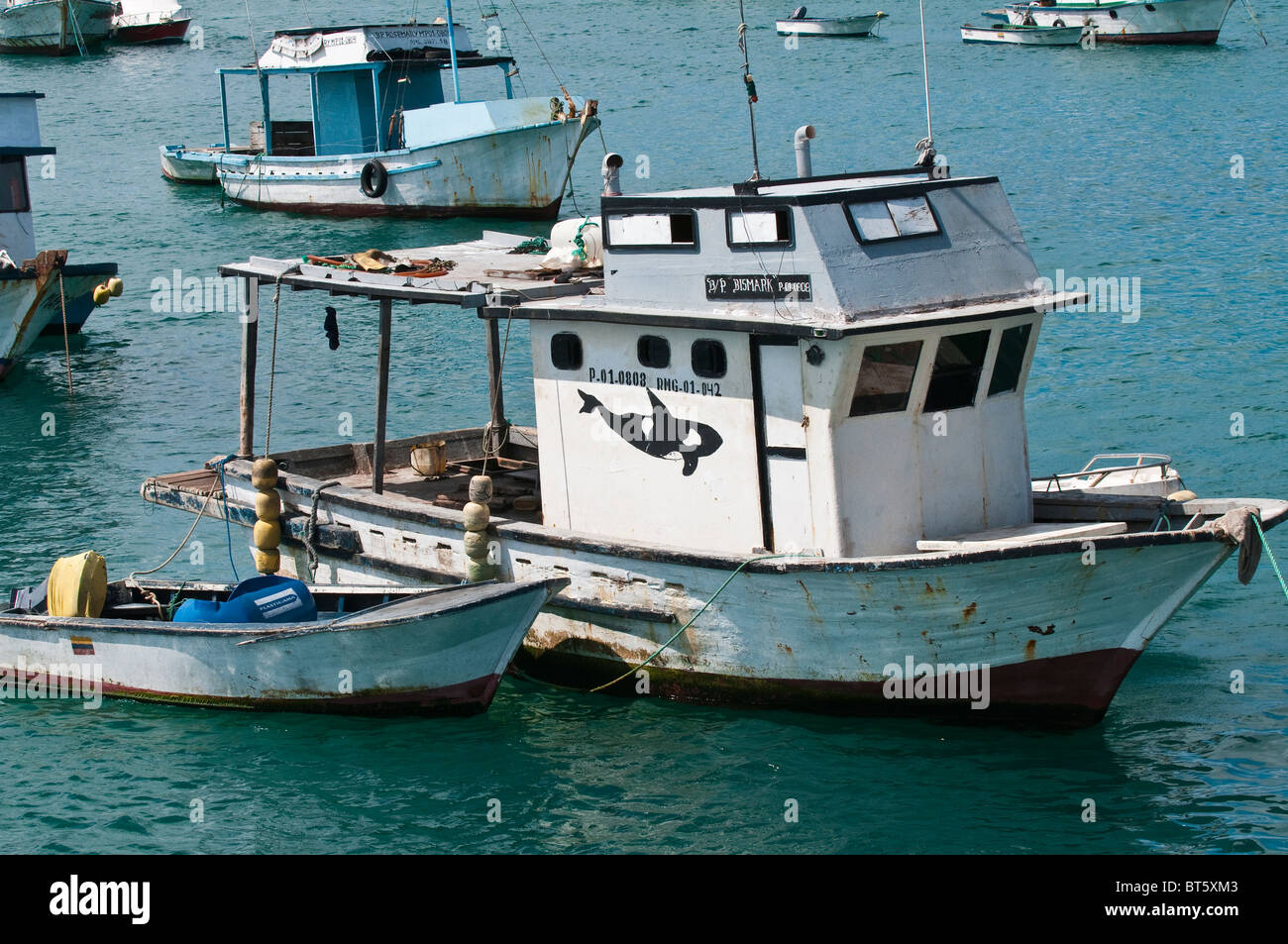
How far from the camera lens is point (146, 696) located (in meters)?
14.5

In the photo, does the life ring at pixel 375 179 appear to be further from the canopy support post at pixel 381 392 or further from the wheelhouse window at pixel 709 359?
the wheelhouse window at pixel 709 359

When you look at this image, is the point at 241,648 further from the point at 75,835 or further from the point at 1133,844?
the point at 1133,844

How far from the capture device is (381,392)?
1539 centimetres

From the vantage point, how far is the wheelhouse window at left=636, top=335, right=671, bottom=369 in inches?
525

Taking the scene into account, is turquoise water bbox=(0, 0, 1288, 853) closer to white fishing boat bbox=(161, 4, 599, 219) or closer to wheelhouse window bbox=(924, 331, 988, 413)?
white fishing boat bbox=(161, 4, 599, 219)

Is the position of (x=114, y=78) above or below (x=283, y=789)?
above

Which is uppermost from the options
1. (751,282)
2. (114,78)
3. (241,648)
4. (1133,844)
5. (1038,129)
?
(114,78)

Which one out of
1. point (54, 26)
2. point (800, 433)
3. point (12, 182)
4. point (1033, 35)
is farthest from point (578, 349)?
point (54, 26)

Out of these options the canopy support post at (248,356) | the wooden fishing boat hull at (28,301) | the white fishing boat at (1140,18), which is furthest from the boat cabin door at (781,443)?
the white fishing boat at (1140,18)

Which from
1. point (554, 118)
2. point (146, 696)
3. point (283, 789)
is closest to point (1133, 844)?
point (283, 789)

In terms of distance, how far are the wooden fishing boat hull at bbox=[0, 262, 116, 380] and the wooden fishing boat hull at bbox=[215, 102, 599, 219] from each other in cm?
1476

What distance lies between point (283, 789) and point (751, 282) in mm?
5489

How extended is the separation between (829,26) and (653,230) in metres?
64.2

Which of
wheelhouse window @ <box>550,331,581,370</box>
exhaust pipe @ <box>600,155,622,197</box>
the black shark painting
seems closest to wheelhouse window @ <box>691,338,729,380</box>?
the black shark painting
